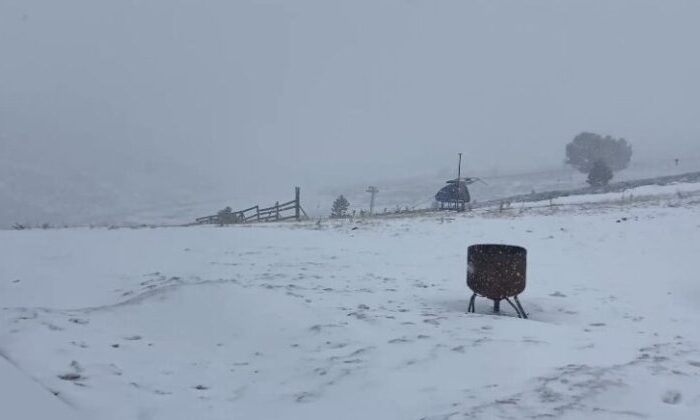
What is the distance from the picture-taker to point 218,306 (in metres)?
7.18

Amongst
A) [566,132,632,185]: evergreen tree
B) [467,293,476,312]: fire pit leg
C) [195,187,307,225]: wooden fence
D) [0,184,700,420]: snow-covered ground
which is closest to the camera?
[0,184,700,420]: snow-covered ground

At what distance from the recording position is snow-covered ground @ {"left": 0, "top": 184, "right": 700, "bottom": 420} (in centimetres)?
412

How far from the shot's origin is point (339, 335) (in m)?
6.12

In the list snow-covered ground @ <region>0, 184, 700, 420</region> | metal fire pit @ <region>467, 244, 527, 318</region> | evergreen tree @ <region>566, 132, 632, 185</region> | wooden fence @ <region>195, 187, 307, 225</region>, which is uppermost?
evergreen tree @ <region>566, 132, 632, 185</region>

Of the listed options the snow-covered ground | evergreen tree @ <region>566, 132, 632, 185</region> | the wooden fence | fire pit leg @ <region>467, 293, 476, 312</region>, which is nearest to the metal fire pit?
fire pit leg @ <region>467, 293, 476, 312</region>

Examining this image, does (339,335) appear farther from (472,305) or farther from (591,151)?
(591,151)

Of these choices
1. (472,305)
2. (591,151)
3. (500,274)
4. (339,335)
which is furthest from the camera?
(591,151)

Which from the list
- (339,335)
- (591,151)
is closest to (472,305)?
(339,335)

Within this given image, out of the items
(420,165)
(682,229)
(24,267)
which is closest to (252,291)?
(24,267)

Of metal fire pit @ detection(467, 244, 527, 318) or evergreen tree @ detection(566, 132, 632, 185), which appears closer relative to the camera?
metal fire pit @ detection(467, 244, 527, 318)

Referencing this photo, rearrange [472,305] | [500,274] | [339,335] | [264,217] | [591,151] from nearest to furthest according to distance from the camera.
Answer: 1. [339,335]
2. [500,274]
3. [472,305]
4. [264,217]
5. [591,151]

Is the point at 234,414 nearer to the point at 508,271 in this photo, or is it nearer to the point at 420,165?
the point at 508,271

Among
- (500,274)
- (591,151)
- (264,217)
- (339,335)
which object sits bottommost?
(339,335)

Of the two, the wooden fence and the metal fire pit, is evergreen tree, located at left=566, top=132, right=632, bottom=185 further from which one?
the metal fire pit
